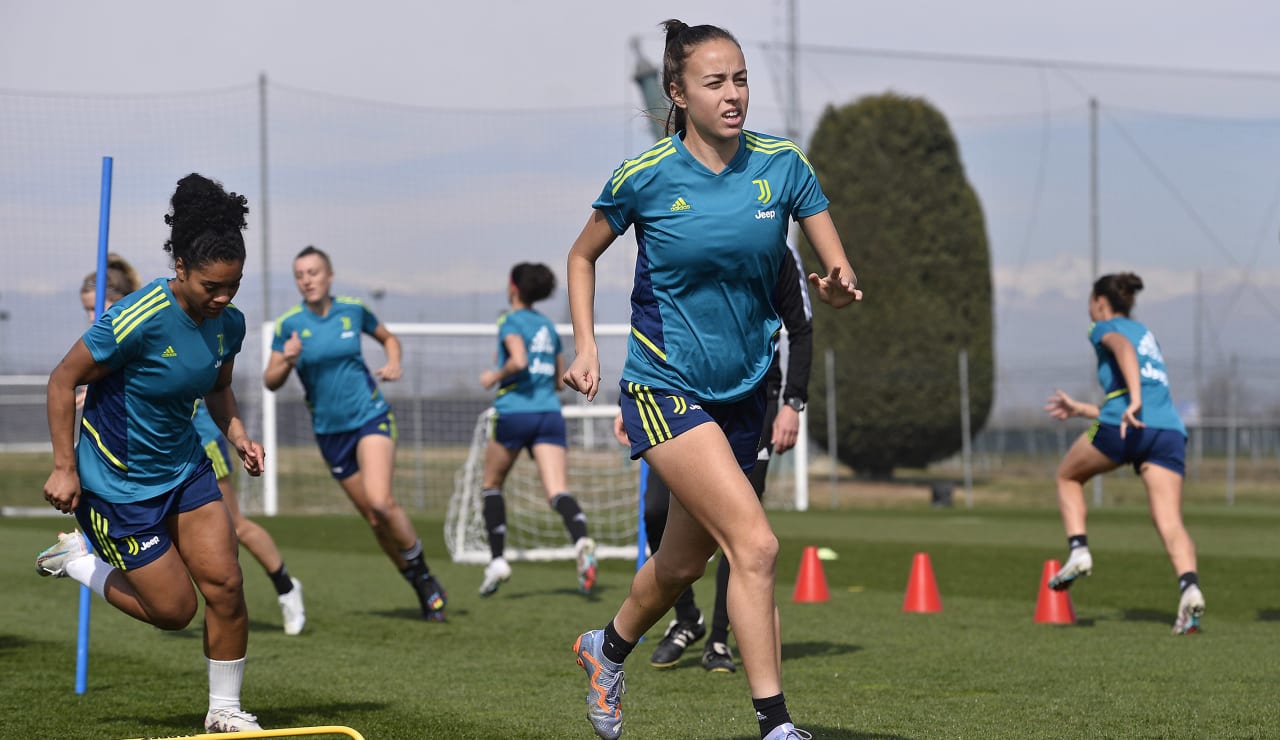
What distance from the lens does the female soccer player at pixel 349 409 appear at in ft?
29.7

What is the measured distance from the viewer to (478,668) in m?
7.11

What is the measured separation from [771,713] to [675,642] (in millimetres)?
3140

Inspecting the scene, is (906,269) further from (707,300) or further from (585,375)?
(585,375)

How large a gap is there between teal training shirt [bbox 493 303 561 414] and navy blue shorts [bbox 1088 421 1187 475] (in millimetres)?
3839

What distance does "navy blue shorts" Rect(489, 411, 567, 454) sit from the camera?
10680mm

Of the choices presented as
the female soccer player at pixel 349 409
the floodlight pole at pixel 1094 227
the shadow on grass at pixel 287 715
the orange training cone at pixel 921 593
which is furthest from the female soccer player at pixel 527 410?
the floodlight pole at pixel 1094 227

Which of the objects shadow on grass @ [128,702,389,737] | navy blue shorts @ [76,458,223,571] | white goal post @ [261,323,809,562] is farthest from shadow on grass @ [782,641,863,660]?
white goal post @ [261,323,809,562]

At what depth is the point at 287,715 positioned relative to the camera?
5.76 m

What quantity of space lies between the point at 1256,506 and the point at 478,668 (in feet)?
71.7

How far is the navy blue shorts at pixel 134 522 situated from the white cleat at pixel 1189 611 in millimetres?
5367

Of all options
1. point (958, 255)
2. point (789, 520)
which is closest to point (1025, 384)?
point (958, 255)

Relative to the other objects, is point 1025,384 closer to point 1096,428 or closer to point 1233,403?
point 1233,403

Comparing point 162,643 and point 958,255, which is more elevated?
point 958,255

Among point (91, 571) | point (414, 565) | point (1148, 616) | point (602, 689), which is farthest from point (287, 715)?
point (1148, 616)
